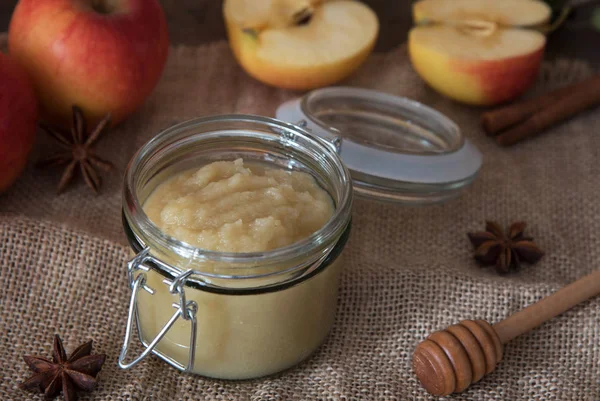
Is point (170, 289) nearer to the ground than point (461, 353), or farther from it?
farther from it

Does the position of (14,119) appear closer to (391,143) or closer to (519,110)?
(391,143)

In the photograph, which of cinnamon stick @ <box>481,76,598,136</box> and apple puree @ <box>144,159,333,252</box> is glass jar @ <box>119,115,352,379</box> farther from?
cinnamon stick @ <box>481,76,598,136</box>

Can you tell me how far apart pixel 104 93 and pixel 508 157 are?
0.89 meters

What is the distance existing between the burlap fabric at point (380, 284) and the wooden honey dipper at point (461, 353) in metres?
0.04

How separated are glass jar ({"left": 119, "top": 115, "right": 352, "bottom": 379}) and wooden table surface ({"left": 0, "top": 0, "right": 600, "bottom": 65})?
2.69 feet

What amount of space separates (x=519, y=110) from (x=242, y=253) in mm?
999

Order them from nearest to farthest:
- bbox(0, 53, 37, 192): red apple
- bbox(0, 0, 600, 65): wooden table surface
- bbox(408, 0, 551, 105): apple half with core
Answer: bbox(0, 53, 37, 192): red apple
bbox(408, 0, 551, 105): apple half with core
bbox(0, 0, 600, 65): wooden table surface

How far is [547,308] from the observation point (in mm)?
1293

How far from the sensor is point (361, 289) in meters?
1.38

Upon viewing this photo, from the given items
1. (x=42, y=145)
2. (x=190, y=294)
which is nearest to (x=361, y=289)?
(x=190, y=294)

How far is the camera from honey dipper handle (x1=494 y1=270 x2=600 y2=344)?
1264 mm

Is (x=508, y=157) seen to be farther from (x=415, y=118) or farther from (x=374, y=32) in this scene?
(x=374, y=32)

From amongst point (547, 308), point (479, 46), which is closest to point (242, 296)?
point (547, 308)

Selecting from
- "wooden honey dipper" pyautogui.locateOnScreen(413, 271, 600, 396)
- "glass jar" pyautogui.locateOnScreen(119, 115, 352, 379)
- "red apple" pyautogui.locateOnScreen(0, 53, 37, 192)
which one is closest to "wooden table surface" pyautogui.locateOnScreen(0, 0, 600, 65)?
"red apple" pyautogui.locateOnScreen(0, 53, 37, 192)
